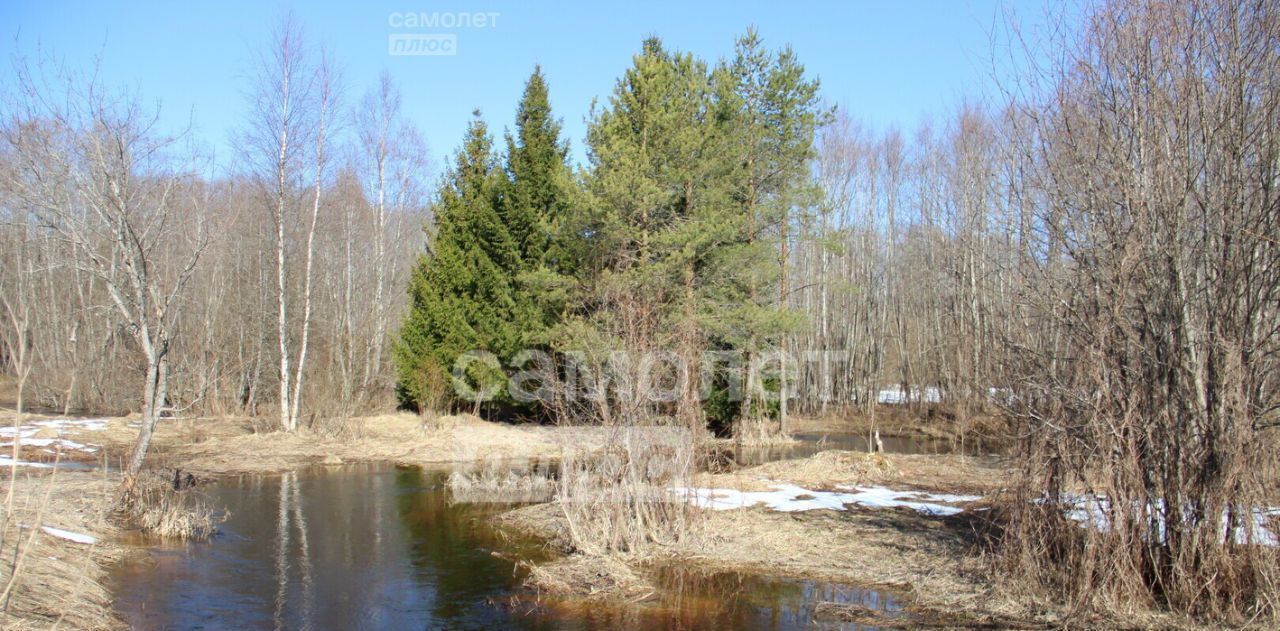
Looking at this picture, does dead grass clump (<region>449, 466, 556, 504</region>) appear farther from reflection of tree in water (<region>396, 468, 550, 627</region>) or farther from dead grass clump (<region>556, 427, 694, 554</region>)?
dead grass clump (<region>556, 427, 694, 554</region>)

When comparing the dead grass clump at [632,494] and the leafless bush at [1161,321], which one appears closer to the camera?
the leafless bush at [1161,321]

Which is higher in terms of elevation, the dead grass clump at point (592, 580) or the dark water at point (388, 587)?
the dead grass clump at point (592, 580)

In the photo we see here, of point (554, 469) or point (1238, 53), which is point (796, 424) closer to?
point (554, 469)

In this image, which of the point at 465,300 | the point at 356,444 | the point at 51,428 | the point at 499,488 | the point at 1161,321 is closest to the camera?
the point at 1161,321

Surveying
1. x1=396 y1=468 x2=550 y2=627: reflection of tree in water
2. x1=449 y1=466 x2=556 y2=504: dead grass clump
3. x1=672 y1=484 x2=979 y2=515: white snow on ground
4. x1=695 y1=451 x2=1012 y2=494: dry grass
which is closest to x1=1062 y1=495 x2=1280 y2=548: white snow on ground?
x1=672 y1=484 x2=979 y2=515: white snow on ground

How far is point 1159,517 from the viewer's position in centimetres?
730

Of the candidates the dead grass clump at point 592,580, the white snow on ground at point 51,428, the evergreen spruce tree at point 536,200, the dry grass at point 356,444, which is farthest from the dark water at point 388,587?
the evergreen spruce tree at point 536,200

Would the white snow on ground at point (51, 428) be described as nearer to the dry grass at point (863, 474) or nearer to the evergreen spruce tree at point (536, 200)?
A: the evergreen spruce tree at point (536, 200)

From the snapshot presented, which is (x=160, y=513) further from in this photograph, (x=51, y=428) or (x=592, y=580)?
(x=51, y=428)

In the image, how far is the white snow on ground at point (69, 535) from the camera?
9163 mm

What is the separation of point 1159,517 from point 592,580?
552cm

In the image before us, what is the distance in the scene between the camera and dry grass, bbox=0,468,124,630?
6.15 m

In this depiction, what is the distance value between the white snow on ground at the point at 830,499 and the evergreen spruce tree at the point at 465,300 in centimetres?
1323

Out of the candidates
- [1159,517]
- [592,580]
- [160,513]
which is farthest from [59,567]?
[1159,517]
